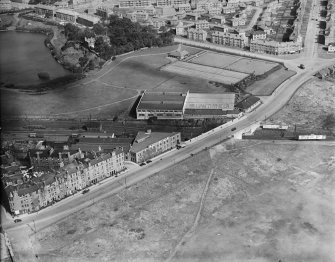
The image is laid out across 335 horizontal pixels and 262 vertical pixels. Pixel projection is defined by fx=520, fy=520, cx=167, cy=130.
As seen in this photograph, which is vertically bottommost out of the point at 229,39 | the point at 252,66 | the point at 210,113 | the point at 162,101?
the point at 210,113

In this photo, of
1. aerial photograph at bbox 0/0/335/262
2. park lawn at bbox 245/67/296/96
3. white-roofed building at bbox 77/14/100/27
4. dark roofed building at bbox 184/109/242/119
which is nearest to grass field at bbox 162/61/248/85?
aerial photograph at bbox 0/0/335/262

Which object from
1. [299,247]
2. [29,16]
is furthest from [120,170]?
[29,16]

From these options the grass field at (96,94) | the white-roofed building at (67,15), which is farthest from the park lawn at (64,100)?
the white-roofed building at (67,15)

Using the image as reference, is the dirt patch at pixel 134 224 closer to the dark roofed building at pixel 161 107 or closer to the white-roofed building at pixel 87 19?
the dark roofed building at pixel 161 107

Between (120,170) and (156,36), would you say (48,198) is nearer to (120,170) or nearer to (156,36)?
(120,170)

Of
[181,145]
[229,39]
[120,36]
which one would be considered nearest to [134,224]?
[181,145]

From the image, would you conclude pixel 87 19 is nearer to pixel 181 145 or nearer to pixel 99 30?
pixel 99 30
